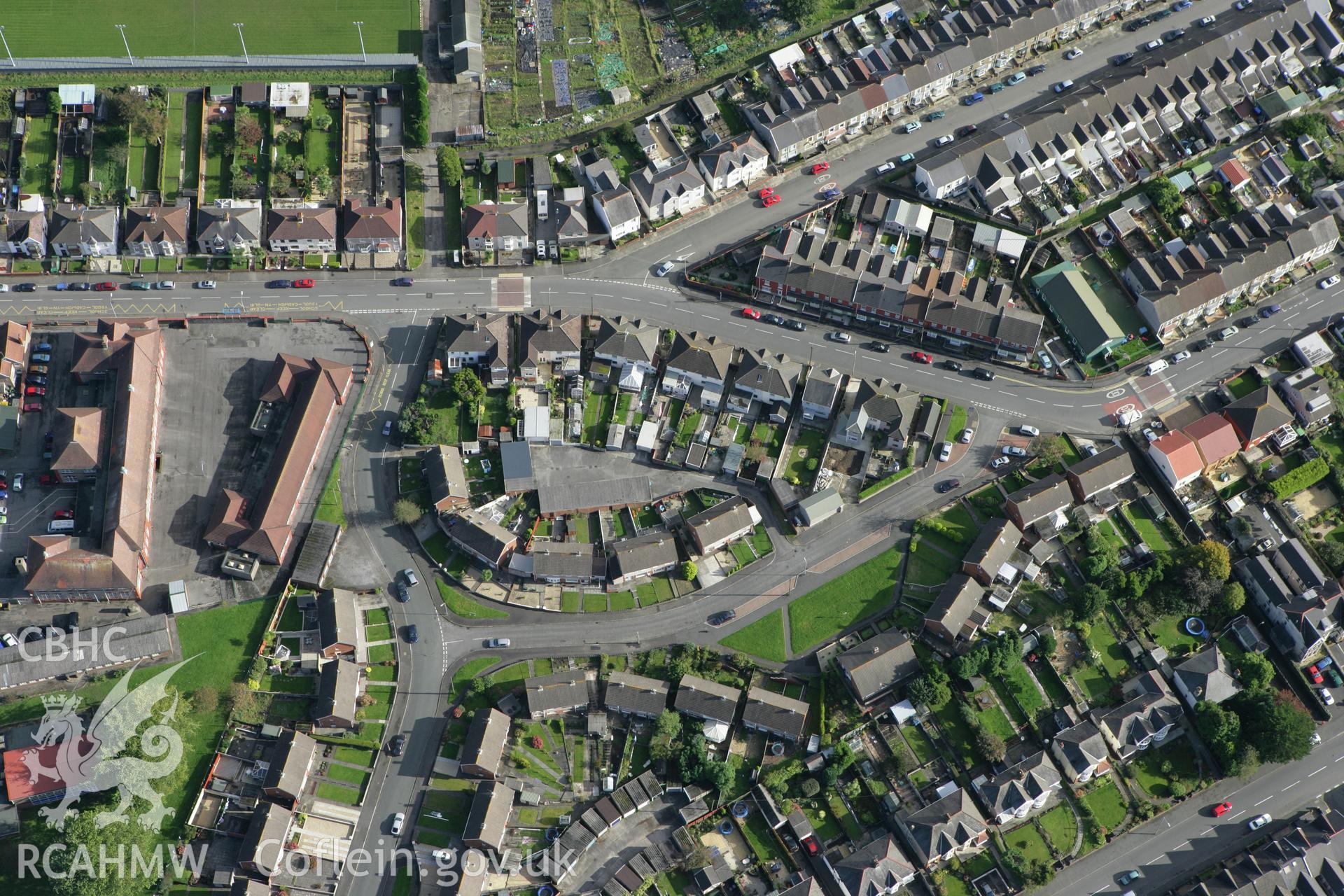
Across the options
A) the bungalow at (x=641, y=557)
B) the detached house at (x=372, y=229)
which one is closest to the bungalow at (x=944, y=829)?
the bungalow at (x=641, y=557)

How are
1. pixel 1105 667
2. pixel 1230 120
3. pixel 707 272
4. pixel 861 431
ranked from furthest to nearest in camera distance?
pixel 1230 120, pixel 707 272, pixel 861 431, pixel 1105 667

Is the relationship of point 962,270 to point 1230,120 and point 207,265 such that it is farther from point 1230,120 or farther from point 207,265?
point 207,265

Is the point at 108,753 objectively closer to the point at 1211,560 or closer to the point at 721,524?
the point at 721,524

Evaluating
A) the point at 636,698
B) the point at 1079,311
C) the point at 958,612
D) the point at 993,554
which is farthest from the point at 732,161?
the point at 636,698

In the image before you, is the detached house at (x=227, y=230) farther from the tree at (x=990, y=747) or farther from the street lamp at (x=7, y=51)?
the tree at (x=990, y=747)

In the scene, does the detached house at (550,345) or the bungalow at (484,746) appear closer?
the bungalow at (484,746)

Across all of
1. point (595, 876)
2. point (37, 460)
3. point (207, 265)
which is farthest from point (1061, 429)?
point (37, 460)
